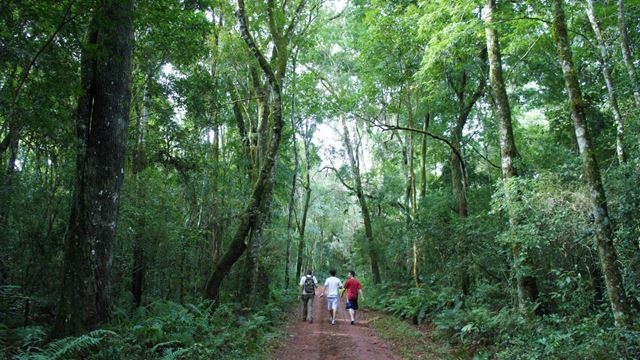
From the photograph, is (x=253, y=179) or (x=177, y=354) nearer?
(x=177, y=354)

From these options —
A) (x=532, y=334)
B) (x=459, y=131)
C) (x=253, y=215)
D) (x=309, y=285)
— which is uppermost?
(x=459, y=131)

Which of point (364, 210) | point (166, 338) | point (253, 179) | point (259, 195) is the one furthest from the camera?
point (364, 210)

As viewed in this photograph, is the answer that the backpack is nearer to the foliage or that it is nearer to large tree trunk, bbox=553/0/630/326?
the foliage

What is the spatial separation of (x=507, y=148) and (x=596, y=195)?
2.80 metres

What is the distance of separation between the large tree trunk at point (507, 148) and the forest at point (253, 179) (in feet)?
0.14

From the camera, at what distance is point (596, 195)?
22.8 ft

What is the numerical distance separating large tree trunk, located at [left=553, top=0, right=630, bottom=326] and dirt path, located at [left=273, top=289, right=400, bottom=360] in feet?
14.9

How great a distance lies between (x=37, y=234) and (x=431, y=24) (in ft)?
35.1

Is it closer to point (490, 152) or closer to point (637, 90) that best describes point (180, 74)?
point (637, 90)

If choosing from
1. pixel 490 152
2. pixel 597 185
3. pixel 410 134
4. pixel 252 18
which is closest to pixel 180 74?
pixel 252 18

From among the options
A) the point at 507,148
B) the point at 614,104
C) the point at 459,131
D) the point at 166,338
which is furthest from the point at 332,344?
the point at 459,131

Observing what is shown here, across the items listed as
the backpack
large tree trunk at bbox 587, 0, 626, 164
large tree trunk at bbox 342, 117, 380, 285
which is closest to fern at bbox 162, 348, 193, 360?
the backpack

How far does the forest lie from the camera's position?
23.1 ft

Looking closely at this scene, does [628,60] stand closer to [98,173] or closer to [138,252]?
[98,173]
